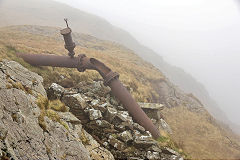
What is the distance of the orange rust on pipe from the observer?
33.2ft

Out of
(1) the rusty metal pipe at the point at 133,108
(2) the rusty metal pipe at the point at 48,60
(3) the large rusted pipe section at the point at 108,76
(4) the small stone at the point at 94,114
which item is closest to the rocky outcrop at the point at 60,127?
(4) the small stone at the point at 94,114

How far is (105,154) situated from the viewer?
698cm

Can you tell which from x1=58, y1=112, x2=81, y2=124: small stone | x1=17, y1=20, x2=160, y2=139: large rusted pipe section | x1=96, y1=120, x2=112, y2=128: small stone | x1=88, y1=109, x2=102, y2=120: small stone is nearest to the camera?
x1=58, y1=112, x2=81, y2=124: small stone

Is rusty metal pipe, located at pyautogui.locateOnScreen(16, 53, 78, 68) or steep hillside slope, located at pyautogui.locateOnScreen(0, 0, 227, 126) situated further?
steep hillside slope, located at pyautogui.locateOnScreen(0, 0, 227, 126)

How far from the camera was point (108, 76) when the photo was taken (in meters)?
11.3

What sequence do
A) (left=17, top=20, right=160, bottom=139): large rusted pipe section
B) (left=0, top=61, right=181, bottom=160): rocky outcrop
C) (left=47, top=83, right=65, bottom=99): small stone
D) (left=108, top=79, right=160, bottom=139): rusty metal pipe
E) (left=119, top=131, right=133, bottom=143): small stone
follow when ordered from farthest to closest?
(left=17, top=20, right=160, bottom=139): large rusted pipe section
(left=108, top=79, right=160, bottom=139): rusty metal pipe
(left=47, top=83, right=65, bottom=99): small stone
(left=119, top=131, right=133, bottom=143): small stone
(left=0, top=61, right=181, bottom=160): rocky outcrop

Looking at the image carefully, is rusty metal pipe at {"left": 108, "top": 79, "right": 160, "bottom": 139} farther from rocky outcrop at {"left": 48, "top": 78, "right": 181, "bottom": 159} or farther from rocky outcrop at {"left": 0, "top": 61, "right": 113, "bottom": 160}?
rocky outcrop at {"left": 0, "top": 61, "right": 113, "bottom": 160}

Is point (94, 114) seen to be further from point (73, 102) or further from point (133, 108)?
point (133, 108)

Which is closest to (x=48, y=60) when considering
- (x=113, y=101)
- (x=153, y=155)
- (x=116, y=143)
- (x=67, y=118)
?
(x=113, y=101)

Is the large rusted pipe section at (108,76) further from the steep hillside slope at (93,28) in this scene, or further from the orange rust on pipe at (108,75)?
the steep hillside slope at (93,28)

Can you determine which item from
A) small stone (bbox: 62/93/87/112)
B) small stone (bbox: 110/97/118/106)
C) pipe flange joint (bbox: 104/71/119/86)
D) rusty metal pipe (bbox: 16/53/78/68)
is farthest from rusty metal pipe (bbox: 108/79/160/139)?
rusty metal pipe (bbox: 16/53/78/68)

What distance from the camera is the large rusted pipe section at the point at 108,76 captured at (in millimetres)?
10125

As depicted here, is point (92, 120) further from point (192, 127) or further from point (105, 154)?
point (192, 127)

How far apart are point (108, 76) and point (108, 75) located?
63 millimetres
